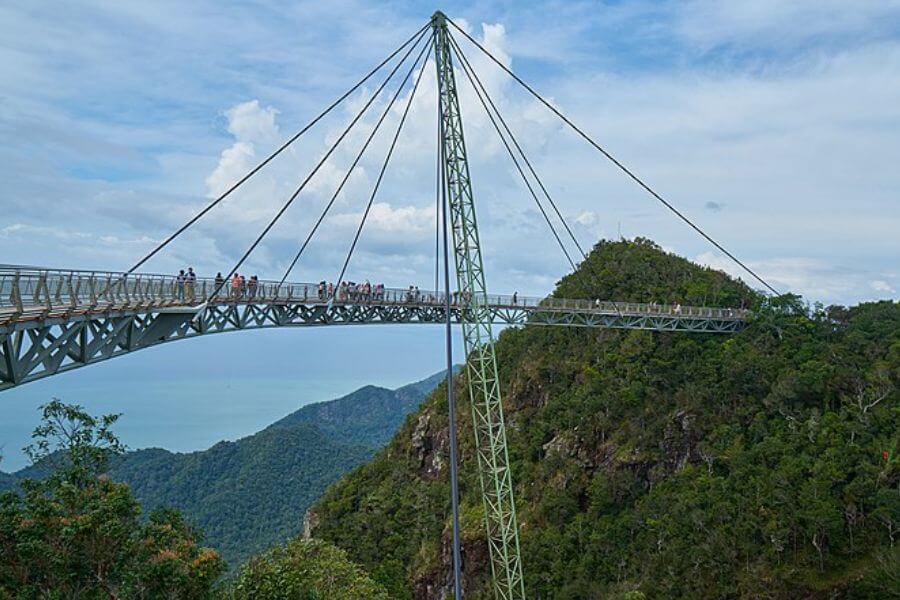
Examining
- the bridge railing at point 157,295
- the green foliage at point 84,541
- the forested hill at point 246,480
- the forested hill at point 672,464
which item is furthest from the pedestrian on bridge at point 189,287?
the forested hill at point 246,480

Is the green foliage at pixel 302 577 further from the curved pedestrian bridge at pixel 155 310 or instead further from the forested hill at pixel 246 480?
the forested hill at pixel 246 480

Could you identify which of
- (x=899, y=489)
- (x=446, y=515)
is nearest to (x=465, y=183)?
(x=899, y=489)

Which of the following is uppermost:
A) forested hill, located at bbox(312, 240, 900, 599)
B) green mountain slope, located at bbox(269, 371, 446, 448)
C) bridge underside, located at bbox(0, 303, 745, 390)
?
bridge underside, located at bbox(0, 303, 745, 390)

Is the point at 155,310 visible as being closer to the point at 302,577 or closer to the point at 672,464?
the point at 302,577

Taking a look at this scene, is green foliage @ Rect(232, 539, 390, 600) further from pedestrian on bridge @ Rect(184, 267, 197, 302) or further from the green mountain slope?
the green mountain slope

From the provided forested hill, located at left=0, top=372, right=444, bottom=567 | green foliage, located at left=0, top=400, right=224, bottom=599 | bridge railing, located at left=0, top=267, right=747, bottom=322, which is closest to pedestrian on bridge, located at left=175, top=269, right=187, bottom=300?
bridge railing, located at left=0, top=267, right=747, bottom=322

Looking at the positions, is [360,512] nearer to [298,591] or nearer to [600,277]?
[600,277]
